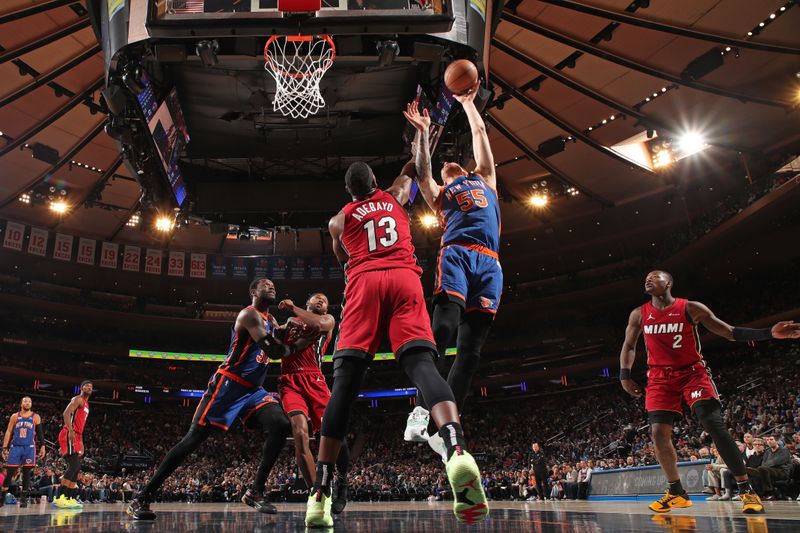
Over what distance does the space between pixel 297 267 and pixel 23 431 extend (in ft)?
74.3

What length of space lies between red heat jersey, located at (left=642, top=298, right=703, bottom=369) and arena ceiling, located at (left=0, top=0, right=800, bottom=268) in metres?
8.00

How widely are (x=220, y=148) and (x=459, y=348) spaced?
10025mm

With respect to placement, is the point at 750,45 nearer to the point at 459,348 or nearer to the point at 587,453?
the point at 459,348

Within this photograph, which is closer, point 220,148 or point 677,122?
point 220,148

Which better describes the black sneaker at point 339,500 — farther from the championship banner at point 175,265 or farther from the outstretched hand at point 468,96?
the championship banner at point 175,265

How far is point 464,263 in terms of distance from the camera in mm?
4250

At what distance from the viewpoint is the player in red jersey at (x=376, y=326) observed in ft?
10.0

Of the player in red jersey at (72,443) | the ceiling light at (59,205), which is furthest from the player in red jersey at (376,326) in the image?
the ceiling light at (59,205)

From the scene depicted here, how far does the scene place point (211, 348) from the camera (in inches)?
1346

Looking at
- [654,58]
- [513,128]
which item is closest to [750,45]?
[654,58]

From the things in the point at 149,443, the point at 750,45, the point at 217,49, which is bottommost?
the point at 149,443

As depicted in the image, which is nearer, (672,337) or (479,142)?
(479,142)

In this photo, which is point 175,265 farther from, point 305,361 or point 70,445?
point 305,361

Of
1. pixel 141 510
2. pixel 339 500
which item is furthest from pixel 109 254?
pixel 339 500
